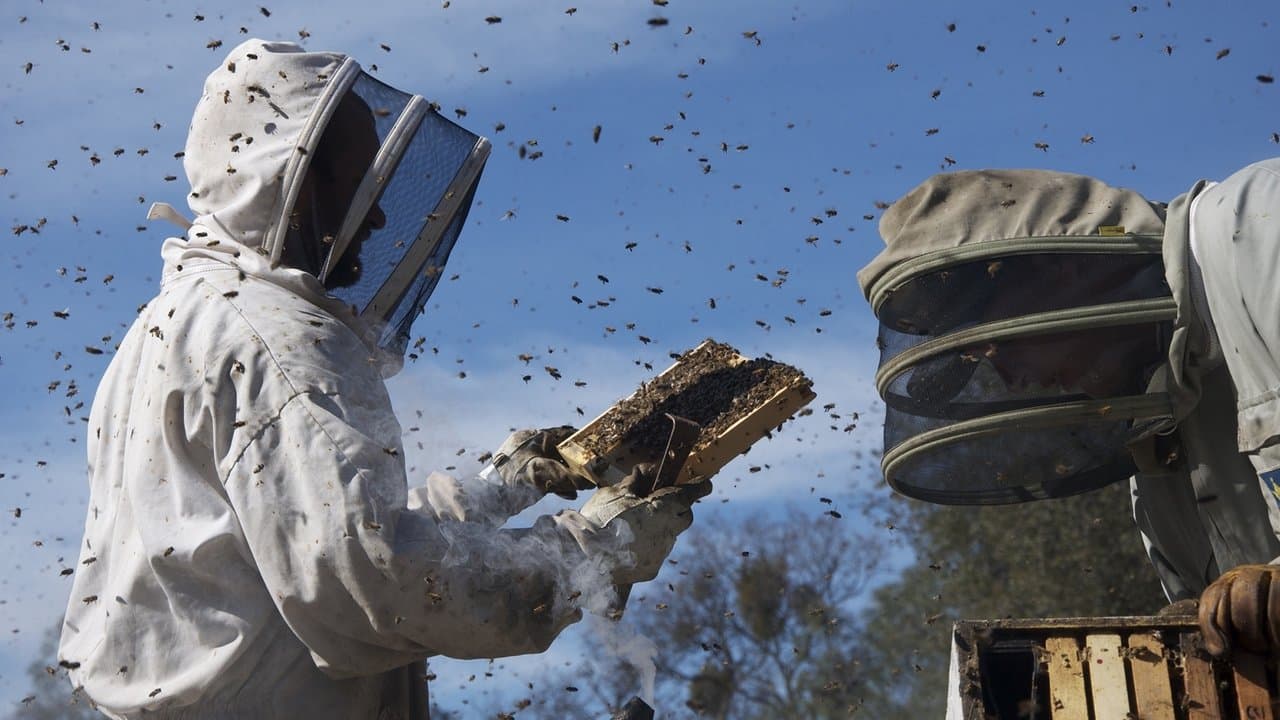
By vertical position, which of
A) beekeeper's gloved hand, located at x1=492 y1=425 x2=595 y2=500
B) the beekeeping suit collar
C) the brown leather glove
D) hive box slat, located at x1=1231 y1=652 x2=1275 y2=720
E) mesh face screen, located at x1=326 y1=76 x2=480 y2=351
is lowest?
hive box slat, located at x1=1231 y1=652 x2=1275 y2=720

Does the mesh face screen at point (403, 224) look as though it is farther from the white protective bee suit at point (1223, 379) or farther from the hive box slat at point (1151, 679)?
the hive box slat at point (1151, 679)

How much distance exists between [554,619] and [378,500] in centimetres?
57

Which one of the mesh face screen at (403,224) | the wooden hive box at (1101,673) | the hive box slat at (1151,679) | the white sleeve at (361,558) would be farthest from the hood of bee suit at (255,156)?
the hive box slat at (1151,679)

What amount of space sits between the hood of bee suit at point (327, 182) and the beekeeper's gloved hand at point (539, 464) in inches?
19.5

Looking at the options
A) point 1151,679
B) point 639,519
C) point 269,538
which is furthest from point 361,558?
point 1151,679

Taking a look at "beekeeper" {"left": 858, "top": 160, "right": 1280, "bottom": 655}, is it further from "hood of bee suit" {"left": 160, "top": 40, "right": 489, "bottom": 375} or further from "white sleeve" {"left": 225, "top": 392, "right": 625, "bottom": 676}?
"white sleeve" {"left": 225, "top": 392, "right": 625, "bottom": 676}

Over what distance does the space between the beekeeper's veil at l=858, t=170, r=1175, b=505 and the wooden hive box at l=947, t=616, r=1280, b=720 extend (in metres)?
0.77

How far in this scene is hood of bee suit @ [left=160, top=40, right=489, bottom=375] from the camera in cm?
370

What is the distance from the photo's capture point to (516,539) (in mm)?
3396

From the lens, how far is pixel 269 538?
310 cm

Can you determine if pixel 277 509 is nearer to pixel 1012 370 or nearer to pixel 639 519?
pixel 639 519

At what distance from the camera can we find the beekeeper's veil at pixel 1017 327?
4.15 m

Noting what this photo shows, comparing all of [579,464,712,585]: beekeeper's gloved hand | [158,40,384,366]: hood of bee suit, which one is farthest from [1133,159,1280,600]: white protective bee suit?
[158,40,384,366]: hood of bee suit

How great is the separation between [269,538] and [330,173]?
51.3 inches
